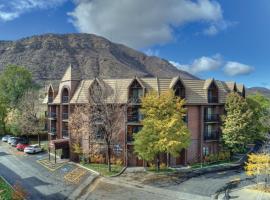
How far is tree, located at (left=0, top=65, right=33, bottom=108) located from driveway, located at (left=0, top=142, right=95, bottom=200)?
84.9 feet

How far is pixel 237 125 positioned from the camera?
4209 centimetres

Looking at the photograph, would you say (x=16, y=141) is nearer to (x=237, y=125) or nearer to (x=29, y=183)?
(x=29, y=183)

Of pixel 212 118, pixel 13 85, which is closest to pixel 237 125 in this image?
pixel 212 118

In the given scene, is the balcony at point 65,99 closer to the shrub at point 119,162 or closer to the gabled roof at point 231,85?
the shrub at point 119,162

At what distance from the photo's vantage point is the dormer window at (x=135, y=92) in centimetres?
4138

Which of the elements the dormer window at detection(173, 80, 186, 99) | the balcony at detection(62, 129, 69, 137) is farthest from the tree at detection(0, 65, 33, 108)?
the dormer window at detection(173, 80, 186, 99)

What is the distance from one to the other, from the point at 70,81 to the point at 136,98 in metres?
12.1

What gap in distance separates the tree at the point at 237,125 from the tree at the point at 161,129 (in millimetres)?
8807

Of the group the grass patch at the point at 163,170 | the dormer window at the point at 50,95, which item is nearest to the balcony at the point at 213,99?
the grass patch at the point at 163,170

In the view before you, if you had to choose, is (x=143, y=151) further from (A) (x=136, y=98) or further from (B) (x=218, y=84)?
(B) (x=218, y=84)

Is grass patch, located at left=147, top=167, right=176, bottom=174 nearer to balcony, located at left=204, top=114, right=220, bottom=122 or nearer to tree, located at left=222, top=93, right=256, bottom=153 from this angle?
tree, located at left=222, top=93, right=256, bottom=153

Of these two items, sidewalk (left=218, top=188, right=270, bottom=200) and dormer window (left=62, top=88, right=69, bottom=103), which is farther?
dormer window (left=62, top=88, right=69, bottom=103)

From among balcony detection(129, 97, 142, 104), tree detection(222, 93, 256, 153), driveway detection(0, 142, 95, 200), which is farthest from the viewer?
tree detection(222, 93, 256, 153)

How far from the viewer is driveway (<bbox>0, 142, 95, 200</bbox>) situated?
97.6 ft
